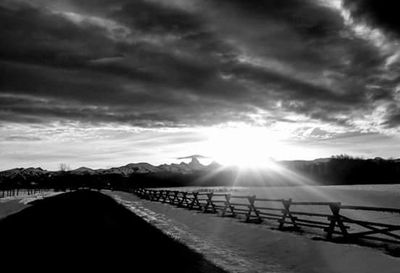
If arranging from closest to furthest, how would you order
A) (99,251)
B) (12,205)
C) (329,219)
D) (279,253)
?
(99,251), (279,253), (329,219), (12,205)

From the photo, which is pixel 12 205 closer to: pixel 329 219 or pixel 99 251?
pixel 99 251

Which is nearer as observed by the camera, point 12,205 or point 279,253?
point 279,253

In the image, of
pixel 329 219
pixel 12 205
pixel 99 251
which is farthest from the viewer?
pixel 12 205

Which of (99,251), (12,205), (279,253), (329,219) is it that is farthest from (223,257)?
(12,205)

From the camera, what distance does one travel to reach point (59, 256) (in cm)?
1125

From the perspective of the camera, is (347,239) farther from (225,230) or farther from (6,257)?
(6,257)

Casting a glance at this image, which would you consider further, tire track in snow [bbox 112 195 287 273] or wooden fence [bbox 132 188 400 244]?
wooden fence [bbox 132 188 400 244]

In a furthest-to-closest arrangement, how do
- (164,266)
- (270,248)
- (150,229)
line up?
(150,229) → (270,248) → (164,266)

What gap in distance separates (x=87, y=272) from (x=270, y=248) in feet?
22.4

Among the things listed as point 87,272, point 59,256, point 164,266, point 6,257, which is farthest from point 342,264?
point 6,257

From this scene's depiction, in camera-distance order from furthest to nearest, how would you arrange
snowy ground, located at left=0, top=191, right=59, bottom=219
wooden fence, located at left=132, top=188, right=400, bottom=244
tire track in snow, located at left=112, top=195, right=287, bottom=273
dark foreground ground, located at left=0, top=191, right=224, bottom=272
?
1. snowy ground, located at left=0, top=191, right=59, bottom=219
2. wooden fence, located at left=132, top=188, right=400, bottom=244
3. tire track in snow, located at left=112, top=195, right=287, bottom=273
4. dark foreground ground, located at left=0, top=191, right=224, bottom=272

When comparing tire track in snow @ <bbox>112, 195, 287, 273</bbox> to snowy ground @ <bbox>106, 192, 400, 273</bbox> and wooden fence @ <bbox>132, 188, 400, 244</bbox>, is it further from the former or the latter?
wooden fence @ <bbox>132, 188, 400, 244</bbox>

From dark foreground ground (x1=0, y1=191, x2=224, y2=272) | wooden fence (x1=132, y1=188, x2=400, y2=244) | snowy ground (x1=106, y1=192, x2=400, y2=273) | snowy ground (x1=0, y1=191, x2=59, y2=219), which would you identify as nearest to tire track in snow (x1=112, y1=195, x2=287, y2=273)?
snowy ground (x1=106, y1=192, x2=400, y2=273)

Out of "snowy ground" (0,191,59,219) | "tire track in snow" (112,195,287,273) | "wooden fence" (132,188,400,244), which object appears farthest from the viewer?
"snowy ground" (0,191,59,219)
